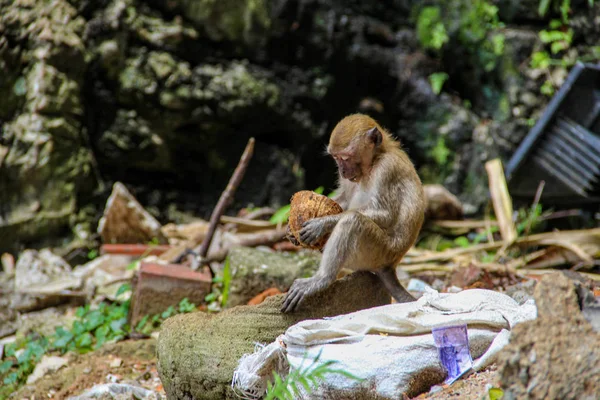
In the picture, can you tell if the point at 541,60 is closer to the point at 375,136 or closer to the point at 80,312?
the point at 375,136

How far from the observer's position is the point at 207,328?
405cm

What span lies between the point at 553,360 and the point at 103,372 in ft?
12.4

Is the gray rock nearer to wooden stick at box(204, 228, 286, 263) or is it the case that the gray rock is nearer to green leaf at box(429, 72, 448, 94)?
wooden stick at box(204, 228, 286, 263)

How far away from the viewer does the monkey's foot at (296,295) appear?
4191mm

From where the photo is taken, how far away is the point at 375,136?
489 centimetres

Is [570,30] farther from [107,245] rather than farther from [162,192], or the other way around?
[107,245]

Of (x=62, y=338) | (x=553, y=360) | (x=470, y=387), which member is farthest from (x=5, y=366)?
(x=553, y=360)

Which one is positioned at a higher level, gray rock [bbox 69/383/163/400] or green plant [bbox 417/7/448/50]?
green plant [bbox 417/7/448/50]

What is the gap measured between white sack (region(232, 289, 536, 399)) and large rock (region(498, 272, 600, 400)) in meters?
0.96

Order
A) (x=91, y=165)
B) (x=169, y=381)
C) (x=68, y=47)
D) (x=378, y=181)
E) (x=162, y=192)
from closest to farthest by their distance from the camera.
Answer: (x=169, y=381)
(x=378, y=181)
(x=68, y=47)
(x=91, y=165)
(x=162, y=192)

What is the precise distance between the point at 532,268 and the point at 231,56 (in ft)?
17.7

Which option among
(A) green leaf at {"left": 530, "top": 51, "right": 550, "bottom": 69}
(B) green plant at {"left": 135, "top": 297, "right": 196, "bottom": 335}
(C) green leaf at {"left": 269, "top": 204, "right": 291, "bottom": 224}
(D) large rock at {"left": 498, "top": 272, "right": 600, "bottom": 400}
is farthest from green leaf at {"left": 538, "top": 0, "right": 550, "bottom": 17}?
(D) large rock at {"left": 498, "top": 272, "right": 600, "bottom": 400}

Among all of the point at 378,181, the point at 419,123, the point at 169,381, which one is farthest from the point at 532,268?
the point at 169,381

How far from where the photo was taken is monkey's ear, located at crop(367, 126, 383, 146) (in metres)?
4.82
